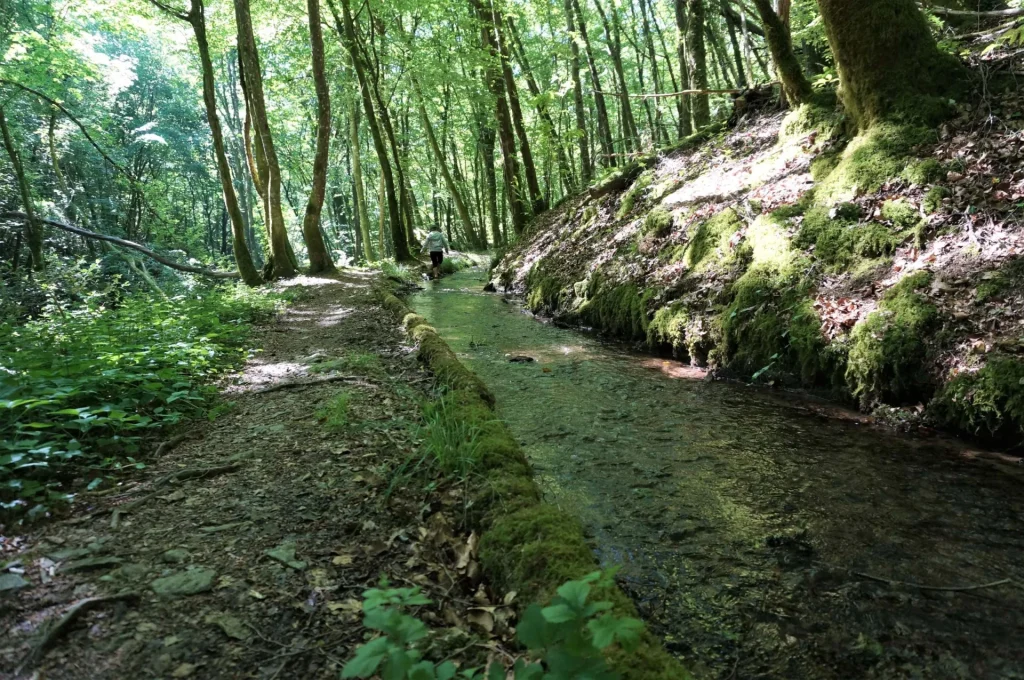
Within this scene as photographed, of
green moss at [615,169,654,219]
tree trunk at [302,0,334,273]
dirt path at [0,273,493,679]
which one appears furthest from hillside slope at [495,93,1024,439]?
tree trunk at [302,0,334,273]

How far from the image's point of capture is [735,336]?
19.0ft

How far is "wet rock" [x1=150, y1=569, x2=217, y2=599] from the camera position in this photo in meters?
2.23

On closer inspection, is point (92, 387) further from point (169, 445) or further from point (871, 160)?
point (871, 160)

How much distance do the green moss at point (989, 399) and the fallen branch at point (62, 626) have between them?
490 centimetres

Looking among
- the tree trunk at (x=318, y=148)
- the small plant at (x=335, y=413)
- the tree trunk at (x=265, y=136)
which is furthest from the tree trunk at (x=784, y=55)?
the tree trunk at (x=265, y=136)

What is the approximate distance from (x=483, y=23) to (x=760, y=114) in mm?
8897

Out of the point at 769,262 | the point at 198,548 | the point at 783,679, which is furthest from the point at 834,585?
the point at 769,262

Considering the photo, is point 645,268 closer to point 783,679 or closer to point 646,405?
point 646,405

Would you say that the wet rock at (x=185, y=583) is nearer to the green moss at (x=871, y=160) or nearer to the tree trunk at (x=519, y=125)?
the green moss at (x=871, y=160)

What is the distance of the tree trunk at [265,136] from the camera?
1225 cm

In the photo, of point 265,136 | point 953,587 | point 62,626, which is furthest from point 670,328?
point 265,136

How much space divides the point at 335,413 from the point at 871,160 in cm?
587

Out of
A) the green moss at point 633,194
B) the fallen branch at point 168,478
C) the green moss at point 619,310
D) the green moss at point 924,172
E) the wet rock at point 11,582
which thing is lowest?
the wet rock at point 11,582

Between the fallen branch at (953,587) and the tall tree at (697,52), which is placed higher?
the tall tree at (697,52)
